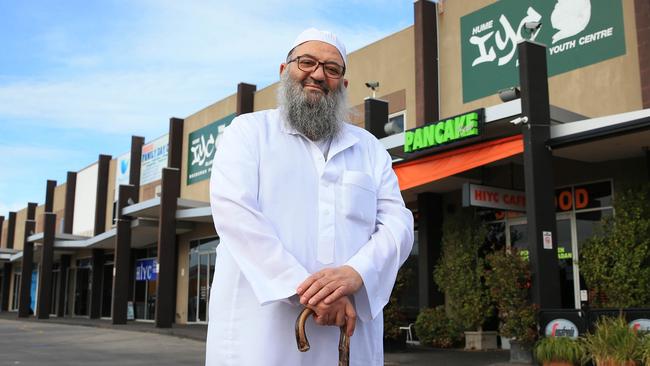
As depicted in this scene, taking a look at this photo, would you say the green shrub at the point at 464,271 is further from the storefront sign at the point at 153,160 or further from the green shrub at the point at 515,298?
the storefront sign at the point at 153,160

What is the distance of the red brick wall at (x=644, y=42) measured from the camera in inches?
447

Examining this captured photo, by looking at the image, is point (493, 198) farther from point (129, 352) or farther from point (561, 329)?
point (129, 352)

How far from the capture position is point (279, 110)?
8.18 ft

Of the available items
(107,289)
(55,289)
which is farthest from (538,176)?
(55,289)

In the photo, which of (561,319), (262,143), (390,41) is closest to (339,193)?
(262,143)

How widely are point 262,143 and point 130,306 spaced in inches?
1069

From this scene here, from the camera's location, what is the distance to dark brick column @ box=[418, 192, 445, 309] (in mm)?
14711

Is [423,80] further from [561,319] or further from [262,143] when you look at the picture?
[262,143]

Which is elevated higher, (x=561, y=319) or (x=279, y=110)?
(x=279, y=110)

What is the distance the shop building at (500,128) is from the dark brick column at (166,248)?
4 centimetres

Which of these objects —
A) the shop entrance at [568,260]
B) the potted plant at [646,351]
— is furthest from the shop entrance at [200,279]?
the potted plant at [646,351]

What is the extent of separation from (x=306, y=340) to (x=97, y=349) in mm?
13208

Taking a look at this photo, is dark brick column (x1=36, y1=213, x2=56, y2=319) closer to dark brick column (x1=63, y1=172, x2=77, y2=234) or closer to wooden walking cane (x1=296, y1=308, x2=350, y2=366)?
dark brick column (x1=63, y1=172, x2=77, y2=234)

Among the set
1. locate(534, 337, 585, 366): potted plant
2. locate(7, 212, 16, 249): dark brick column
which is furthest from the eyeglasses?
locate(7, 212, 16, 249): dark brick column
